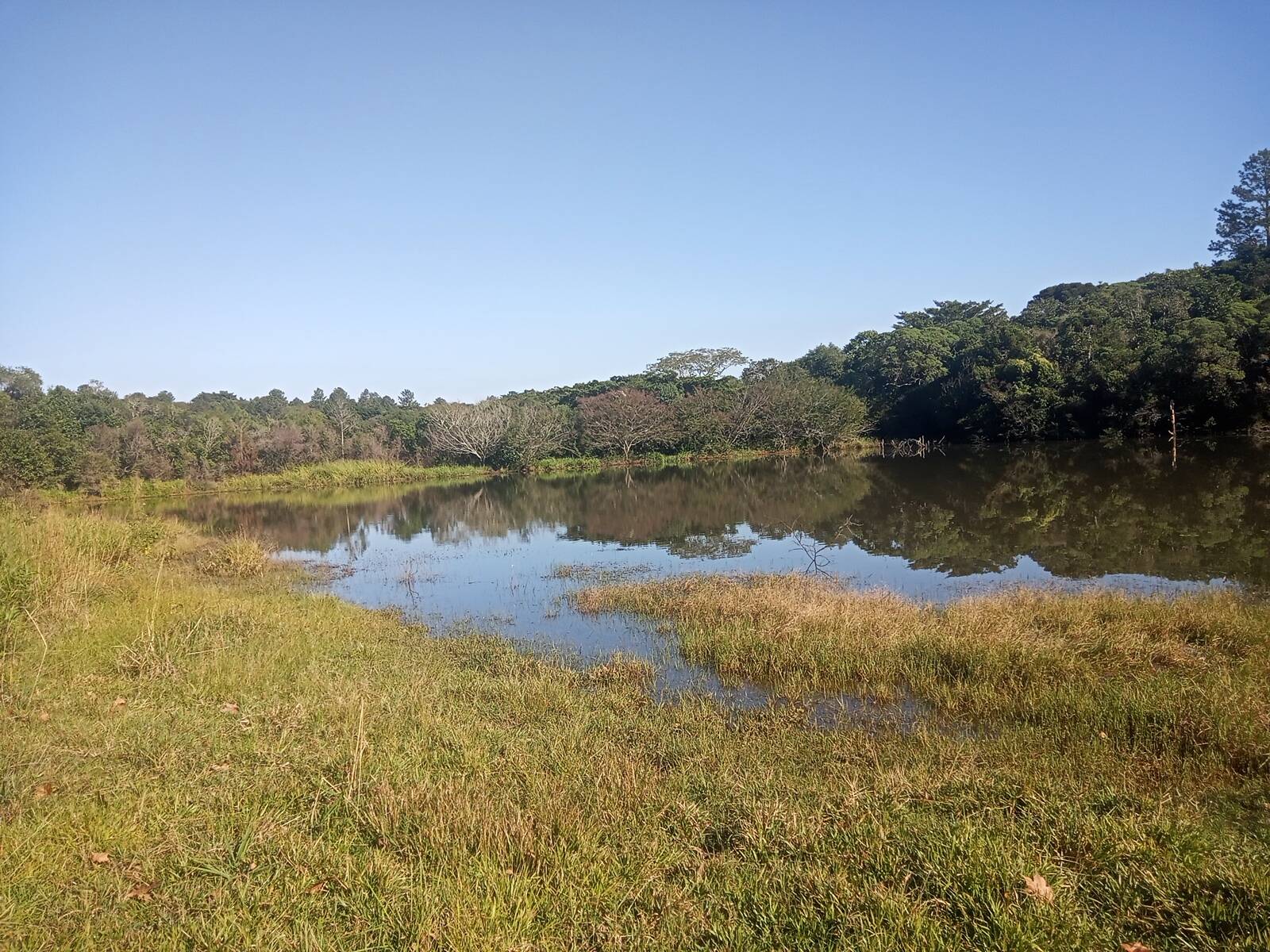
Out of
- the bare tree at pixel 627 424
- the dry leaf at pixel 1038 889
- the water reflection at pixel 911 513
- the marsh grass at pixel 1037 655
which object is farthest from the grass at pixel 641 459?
the dry leaf at pixel 1038 889

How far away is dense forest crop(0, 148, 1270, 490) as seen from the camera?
1416 inches

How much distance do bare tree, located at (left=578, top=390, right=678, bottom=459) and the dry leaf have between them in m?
52.0

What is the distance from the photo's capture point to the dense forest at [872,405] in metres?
36.0

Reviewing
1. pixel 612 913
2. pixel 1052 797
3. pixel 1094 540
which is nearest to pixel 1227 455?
pixel 1094 540

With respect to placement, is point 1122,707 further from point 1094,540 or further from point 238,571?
point 238,571

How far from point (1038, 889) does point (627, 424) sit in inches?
2066

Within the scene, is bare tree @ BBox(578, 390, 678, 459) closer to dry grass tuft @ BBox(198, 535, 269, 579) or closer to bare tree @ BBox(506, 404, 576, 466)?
bare tree @ BBox(506, 404, 576, 466)

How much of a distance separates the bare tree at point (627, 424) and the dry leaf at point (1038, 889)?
5202 cm

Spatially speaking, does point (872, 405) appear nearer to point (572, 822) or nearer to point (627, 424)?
point (627, 424)

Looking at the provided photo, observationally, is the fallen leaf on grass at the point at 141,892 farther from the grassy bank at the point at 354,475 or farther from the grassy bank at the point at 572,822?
the grassy bank at the point at 354,475

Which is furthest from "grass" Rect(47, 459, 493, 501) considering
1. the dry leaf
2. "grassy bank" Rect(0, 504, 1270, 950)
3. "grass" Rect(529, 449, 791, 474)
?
the dry leaf

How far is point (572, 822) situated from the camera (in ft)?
12.9

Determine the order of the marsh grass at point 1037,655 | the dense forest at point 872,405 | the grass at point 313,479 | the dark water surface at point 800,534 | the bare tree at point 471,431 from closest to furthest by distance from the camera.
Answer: the marsh grass at point 1037,655
the dark water surface at point 800,534
the dense forest at point 872,405
the grass at point 313,479
the bare tree at point 471,431

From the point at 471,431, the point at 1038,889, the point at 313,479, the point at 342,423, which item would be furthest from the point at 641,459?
the point at 1038,889
